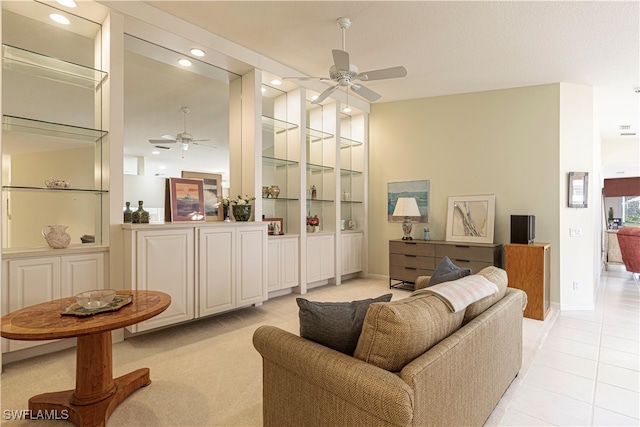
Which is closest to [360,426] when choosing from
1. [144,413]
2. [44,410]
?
[144,413]

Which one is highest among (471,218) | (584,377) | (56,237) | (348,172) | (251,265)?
(348,172)

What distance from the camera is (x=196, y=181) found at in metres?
3.62

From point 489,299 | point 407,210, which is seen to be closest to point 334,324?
point 489,299

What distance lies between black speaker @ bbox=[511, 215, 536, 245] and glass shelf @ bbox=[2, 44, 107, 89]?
484cm

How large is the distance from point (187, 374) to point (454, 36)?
4002mm

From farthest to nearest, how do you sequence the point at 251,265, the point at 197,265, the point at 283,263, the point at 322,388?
the point at 283,263, the point at 251,265, the point at 197,265, the point at 322,388

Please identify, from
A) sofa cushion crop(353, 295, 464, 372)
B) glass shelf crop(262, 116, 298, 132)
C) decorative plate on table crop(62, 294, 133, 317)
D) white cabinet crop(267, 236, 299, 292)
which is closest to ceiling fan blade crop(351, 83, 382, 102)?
glass shelf crop(262, 116, 298, 132)

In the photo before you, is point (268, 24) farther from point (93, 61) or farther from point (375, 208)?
point (375, 208)

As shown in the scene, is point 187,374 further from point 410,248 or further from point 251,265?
point 410,248

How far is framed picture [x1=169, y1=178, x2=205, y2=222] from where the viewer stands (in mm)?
3396

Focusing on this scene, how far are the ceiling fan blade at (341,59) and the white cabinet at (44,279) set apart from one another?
2.78 m

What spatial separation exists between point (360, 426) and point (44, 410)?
6.33 feet

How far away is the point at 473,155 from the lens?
194 inches

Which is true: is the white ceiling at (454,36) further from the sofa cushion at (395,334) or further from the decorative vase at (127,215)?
the sofa cushion at (395,334)
